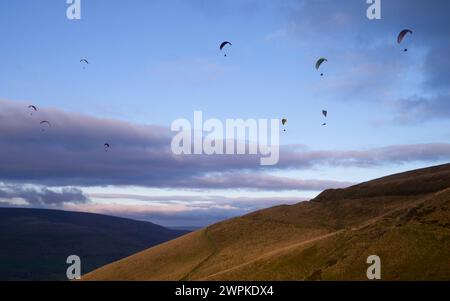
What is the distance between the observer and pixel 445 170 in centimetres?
9219

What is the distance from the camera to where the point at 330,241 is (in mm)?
57906

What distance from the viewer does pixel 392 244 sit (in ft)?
171

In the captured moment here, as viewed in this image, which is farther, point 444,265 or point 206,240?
point 206,240

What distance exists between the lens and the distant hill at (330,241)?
49.7 meters

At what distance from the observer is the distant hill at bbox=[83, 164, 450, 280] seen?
49.7m
